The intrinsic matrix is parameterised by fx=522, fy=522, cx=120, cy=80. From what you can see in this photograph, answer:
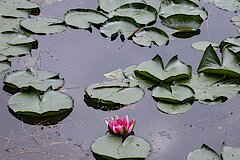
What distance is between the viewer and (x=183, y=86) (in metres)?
2.66

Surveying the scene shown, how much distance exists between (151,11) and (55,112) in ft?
3.83

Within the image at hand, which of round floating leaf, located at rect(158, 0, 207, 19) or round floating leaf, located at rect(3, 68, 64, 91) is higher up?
round floating leaf, located at rect(158, 0, 207, 19)

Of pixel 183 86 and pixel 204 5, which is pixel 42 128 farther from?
pixel 204 5

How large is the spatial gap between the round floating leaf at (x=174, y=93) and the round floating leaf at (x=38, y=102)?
441 mm

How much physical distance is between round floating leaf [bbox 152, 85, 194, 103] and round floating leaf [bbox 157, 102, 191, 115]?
21 mm

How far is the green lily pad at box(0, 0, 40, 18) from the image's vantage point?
11.1 ft

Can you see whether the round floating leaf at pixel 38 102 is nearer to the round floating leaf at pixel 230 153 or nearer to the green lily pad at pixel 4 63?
the green lily pad at pixel 4 63

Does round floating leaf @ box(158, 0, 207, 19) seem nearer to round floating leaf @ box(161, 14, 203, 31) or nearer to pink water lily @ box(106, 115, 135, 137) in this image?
round floating leaf @ box(161, 14, 203, 31)

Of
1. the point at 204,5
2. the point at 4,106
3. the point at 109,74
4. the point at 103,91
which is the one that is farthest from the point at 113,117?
the point at 204,5

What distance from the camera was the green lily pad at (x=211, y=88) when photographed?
263 centimetres

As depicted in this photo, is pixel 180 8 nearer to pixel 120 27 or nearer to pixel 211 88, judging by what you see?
pixel 120 27

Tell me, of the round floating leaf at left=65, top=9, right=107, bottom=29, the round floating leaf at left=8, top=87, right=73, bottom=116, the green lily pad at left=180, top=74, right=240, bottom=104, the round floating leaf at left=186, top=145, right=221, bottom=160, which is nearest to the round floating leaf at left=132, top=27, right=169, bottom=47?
the round floating leaf at left=65, top=9, right=107, bottom=29

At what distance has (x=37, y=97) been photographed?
2.59 m

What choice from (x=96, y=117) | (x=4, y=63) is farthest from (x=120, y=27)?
(x=96, y=117)
